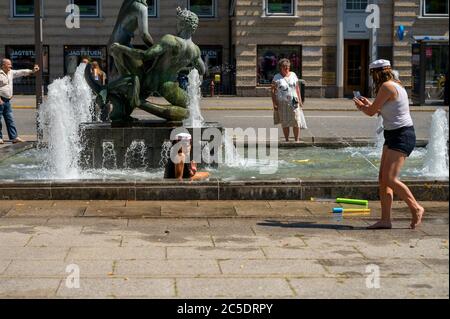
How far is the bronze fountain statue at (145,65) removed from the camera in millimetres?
13570

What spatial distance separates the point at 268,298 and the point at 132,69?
311 inches

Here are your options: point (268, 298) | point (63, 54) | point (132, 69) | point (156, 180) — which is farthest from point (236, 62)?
point (268, 298)

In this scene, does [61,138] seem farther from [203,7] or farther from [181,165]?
[203,7]

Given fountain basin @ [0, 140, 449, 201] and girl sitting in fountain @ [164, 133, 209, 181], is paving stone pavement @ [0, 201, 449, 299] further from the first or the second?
girl sitting in fountain @ [164, 133, 209, 181]

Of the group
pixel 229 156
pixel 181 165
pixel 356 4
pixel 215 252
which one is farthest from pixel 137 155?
pixel 356 4

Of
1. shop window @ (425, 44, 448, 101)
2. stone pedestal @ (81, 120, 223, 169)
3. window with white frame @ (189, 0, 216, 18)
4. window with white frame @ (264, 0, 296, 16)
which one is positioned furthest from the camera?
window with white frame @ (189, 0, 216, 18)

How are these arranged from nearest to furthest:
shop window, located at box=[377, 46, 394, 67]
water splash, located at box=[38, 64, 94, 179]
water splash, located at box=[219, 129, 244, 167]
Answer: water splash, located at box=[38, 64, 94, 179] → water splash, located at box=[219, 129, 244, 167] → shop window, located at box=[377, 46, 394, 67]

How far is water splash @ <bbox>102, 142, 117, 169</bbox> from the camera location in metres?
13.6

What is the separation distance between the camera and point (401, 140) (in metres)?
9.07

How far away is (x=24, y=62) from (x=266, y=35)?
1050 centimetres

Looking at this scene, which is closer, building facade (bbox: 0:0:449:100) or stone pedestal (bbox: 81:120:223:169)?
stone pedestal (bbox: 81:120:223:169)

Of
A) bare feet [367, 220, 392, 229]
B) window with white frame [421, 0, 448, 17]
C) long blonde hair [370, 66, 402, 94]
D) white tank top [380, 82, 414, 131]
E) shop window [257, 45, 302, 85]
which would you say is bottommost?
bare feet [367, 220, 392, 229]

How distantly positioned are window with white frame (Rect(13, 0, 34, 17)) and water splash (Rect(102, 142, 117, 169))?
2648 cm

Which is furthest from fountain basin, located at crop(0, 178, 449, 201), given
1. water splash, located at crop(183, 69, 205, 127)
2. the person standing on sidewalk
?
water splash, located at crop(183, 69, 205, 127)
